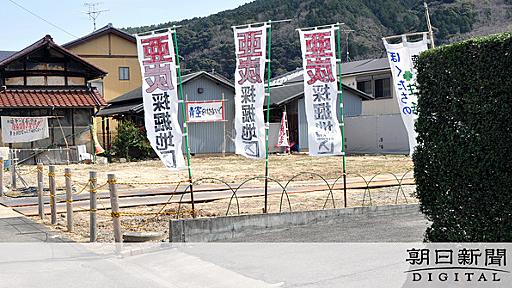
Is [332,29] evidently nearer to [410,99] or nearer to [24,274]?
[410,99]

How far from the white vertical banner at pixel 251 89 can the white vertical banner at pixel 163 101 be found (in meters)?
1.52

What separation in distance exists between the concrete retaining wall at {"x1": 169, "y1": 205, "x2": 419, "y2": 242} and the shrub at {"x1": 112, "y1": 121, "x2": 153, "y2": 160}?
66.8ft

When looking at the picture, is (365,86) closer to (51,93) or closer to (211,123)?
(211,123)

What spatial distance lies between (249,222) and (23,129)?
780 inches

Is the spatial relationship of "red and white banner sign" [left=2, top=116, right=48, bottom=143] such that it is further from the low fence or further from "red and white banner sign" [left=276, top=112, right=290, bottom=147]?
"red and white banner sign" [left=276, top=112, right=290, bottom=147]

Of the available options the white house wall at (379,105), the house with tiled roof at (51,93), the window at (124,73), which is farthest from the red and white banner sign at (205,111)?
the window at (124,73)

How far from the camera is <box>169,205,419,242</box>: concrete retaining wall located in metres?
9.08

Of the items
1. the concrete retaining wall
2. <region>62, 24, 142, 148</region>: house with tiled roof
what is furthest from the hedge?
<region>62, 24, 142, 148</region>: house with tiled roof

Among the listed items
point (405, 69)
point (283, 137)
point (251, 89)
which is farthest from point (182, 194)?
point (283, 137)

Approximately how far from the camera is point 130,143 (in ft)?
101

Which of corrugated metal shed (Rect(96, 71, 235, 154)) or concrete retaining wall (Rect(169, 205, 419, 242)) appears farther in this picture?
corrugated metal shed (Rect(96, 71, 235, 154))

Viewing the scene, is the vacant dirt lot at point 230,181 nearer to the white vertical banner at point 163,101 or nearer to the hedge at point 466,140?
the white vertical banner at point 163,101

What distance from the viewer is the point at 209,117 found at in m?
33.3

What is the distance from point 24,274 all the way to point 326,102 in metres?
6.64
